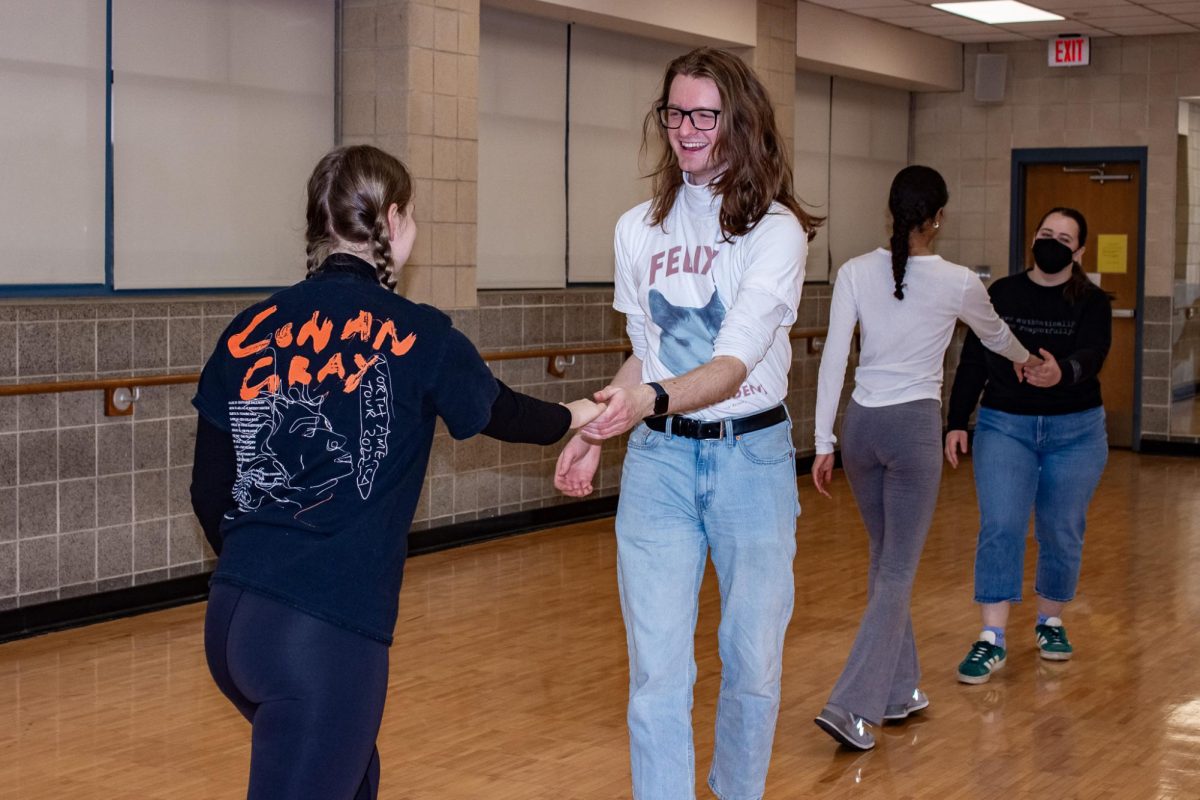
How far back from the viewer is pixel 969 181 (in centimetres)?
1220

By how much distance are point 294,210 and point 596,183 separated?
248cm

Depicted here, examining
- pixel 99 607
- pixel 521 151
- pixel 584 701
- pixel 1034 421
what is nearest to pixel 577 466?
pixel 584 701

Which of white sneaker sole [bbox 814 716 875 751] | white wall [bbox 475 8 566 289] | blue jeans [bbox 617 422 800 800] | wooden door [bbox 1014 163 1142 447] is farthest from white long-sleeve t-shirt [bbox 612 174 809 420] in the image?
wooden door [bbox 1014 163 1142 447]

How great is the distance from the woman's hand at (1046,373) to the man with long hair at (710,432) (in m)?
2.08

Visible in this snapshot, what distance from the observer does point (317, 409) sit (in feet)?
6.70

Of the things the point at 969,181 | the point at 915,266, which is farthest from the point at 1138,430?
the point at 915,266

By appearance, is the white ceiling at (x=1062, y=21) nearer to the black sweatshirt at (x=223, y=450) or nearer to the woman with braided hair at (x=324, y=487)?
the black sweatshirt at (x=223, y=450)

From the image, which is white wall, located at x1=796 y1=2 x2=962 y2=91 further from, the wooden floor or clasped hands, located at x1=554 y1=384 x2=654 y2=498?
clasped hands, located at x1=554 y1=384 x2=654 y2=498

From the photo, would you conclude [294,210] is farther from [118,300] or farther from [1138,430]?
[1138,430]

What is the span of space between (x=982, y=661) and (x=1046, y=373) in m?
1.00

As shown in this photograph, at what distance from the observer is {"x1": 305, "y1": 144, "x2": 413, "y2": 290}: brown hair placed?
7.16ft

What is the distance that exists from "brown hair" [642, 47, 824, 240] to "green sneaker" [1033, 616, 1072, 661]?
2986 mm

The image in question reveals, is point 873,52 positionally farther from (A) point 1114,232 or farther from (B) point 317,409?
(B) point 317,409

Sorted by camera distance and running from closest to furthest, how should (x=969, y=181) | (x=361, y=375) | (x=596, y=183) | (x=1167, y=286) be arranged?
1. (x=361, y=375)
2. (x=596, y=183)
3. (x=1167, y=286)
4. (x=969, y=181)
